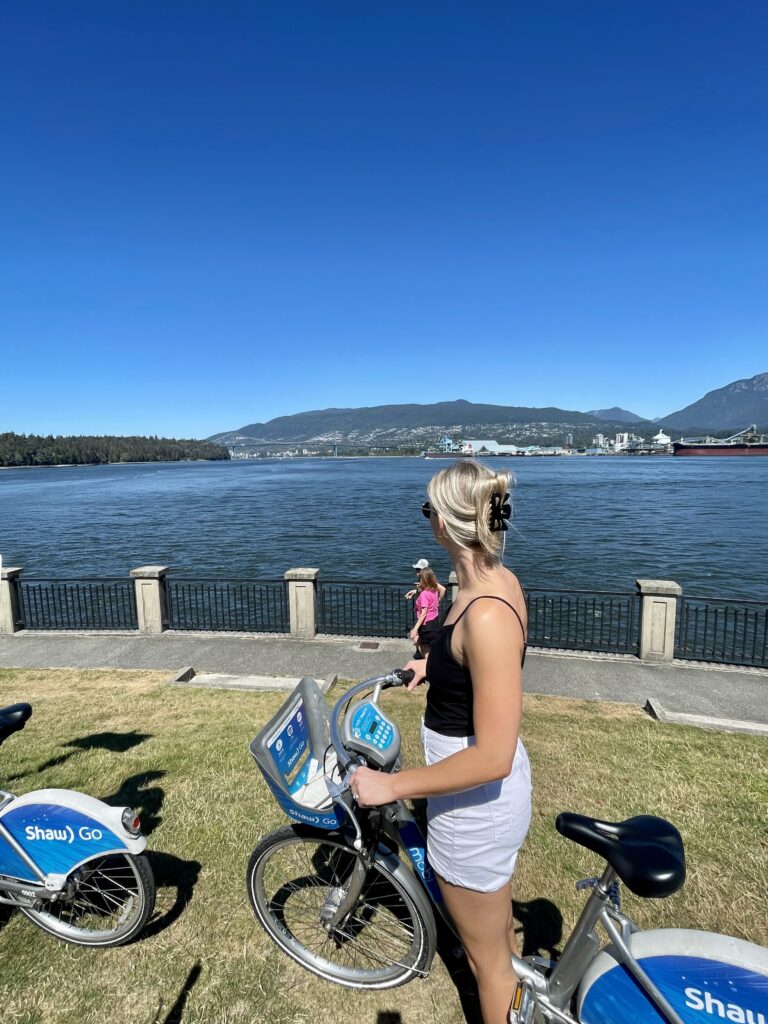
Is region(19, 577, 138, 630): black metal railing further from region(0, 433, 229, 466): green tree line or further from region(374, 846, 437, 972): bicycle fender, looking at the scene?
region(0, 433, 229, 466): green tree line

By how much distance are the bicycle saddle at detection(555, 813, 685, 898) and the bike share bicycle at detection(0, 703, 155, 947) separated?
227 centimetres

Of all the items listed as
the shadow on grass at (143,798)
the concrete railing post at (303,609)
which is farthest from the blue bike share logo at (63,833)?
the concrete railing post at (303,609)

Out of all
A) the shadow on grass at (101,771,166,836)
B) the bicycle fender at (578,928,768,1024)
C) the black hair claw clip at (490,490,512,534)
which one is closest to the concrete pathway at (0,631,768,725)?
the shadow on grass at (101,771,166,836)

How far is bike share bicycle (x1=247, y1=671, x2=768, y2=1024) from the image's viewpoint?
1.74 metres

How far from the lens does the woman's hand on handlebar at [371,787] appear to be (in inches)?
A: 77.0

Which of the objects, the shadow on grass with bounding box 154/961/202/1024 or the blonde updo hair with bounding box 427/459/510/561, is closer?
the blonde updo hair with bounding box 427/459/510/561

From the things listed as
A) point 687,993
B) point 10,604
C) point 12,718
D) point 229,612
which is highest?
point 12,718

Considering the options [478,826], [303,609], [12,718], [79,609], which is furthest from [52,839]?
[79,609]

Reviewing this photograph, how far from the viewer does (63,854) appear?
2.91 metres

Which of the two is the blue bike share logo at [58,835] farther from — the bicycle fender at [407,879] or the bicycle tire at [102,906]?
the bicycle fender at [407,879]

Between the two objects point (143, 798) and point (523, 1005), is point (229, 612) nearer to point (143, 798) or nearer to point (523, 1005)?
point (143, 798)

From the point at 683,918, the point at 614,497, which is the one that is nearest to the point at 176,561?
the point at 683,918

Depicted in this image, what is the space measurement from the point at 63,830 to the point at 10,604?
9.23 meters

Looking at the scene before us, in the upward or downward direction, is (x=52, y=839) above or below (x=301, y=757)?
below
